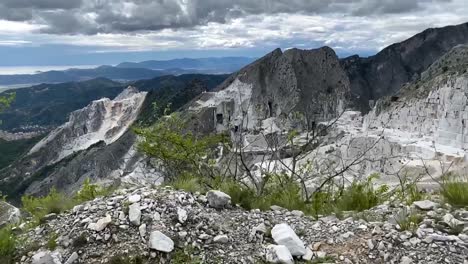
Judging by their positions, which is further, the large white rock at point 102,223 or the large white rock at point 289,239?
the large white rock at point 102,223

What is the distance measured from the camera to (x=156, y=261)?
5777 millimetres

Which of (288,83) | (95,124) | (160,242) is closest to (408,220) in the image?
(160,242)

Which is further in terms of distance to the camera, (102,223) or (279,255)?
(102,223)

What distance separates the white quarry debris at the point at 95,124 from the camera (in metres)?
146

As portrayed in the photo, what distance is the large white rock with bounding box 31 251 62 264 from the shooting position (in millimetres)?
5845

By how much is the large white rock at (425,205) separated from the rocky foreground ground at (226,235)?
0.01 meters

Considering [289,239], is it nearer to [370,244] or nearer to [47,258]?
[370,244]

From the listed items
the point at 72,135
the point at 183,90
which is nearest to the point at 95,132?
the point at 72,135

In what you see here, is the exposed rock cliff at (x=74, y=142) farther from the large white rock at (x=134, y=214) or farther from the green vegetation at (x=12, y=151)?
the large white rock at (x=134, y=214)

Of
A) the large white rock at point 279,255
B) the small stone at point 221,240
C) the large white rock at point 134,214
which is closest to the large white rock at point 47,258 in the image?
the large white rock at point 134,214

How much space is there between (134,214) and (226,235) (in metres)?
1.28

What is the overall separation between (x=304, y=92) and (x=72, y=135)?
3049 inches

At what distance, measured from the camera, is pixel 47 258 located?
5875 millimetres

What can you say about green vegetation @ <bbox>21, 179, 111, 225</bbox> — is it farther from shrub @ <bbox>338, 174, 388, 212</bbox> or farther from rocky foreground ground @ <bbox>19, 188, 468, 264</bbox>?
shrub @ <bbox>338, 174, 388, 212</bbox>
